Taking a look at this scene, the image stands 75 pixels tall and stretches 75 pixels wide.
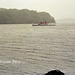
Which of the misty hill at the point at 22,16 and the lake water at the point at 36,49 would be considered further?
the misty hill at the point at 22,16

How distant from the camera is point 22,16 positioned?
231 cm

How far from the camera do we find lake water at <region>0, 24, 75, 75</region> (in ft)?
6.89

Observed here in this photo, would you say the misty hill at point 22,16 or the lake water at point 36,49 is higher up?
the misty hill at point 22,16

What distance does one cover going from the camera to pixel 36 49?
2.15 m

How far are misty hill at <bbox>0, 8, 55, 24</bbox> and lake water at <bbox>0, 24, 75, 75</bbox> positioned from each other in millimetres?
78

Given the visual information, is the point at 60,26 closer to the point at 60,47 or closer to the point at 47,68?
the point at 60,47

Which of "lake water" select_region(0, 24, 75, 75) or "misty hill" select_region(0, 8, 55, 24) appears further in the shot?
"misty hill" select_region(0, 8, 55, 24)

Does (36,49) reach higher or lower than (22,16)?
lower

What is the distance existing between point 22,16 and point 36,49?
608 mm

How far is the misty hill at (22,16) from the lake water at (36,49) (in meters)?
0.08

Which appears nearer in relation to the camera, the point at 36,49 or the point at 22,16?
the point at 36,49

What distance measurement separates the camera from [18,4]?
7.39 ft

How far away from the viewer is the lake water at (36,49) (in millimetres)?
2100

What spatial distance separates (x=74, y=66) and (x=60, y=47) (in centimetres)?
35
